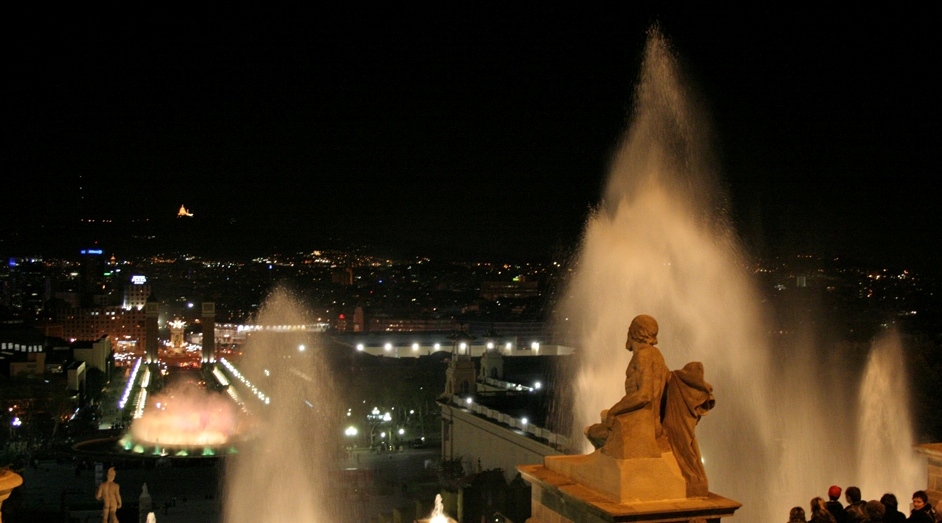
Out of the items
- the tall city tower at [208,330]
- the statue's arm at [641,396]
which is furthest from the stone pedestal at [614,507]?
the tall city tower at [208,330]

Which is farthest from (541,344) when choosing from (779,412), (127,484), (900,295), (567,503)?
(567,503)

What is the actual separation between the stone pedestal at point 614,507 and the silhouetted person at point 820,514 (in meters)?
1.22

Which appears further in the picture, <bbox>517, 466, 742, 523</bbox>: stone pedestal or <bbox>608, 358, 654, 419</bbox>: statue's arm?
<bbox>608, 358, 654, 419</bbox>: statue's arm

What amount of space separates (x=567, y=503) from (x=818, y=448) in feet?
51.3

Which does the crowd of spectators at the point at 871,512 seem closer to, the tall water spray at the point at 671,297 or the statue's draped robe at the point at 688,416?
the statue's draped robe at the point at 688,416

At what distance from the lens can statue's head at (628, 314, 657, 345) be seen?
501 centimetres

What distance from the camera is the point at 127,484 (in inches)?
1249

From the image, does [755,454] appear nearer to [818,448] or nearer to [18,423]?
[818,448]

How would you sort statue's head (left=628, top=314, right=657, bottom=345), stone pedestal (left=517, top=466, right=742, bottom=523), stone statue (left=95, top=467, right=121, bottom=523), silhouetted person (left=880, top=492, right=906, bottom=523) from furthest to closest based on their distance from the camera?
stone statue (left=95, top=467, right=121, bottom=523) → silhouetted person (left=880, top=492, right=906, bottom=523) → statue's head (left=628, top=314, right=657, bottom=345) → stone pedestal (left=517, top=466, right=742, bottom=523)

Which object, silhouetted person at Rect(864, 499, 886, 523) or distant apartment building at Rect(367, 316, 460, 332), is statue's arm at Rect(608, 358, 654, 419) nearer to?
silhouetted person at Rect(864, 499, 886, 523)

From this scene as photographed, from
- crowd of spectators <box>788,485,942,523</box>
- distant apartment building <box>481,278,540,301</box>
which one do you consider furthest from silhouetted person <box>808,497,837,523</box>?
distant apartment building <box>481,278,540,301</box>

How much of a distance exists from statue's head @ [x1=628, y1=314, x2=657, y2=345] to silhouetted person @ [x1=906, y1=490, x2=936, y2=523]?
227cm

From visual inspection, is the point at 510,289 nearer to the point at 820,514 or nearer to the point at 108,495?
the point at 108,495

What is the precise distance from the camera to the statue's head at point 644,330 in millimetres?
5008
